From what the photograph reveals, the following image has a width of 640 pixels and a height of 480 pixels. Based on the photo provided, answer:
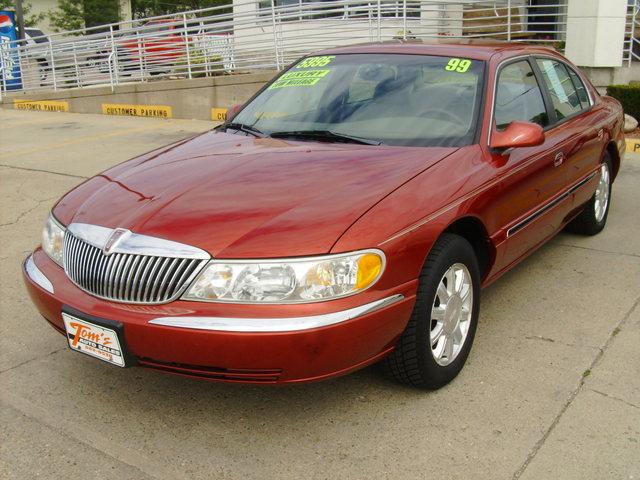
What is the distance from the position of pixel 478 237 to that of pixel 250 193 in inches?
48.5

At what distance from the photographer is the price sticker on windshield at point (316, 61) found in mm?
4504

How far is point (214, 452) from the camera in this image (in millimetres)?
2906

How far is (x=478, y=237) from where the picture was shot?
11.9ft

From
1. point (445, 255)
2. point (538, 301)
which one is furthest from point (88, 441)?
point (538, 301)

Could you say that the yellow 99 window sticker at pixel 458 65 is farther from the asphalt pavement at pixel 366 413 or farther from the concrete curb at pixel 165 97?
the concrete curb at pixel 165 97

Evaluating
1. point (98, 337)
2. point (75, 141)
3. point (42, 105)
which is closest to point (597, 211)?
point (98, 337)

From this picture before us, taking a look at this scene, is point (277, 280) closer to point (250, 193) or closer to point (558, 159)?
point (250, 193)

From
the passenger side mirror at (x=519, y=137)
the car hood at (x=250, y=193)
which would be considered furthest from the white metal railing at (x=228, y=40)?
the car hood at (x=250, y=193)

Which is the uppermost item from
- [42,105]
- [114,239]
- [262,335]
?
[114,239]

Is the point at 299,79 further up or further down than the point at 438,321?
further up

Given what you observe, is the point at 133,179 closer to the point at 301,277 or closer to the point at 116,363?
the point at 116,363

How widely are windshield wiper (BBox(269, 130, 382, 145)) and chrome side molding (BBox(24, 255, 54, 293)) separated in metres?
1.44

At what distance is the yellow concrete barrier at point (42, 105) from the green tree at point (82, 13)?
1495 cm

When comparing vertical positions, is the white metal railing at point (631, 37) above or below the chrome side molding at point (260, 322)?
above
